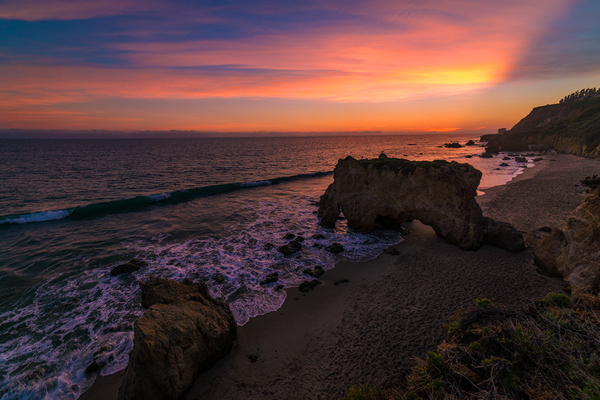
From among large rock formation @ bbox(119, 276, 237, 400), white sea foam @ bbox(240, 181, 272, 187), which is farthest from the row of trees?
large rock formation @ bbox(119, 276, 237, 400)

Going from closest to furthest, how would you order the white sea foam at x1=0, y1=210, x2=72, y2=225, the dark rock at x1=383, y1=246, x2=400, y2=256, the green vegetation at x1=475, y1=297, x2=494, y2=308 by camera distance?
1. the green vegetation at x1=475, y1=297, x2=494, y2=308
2. the dark rock at x1=383, y1=246, x2=400, y2=256
3. the white sea foam at x1=0, y1=210, x2=72, y2=225

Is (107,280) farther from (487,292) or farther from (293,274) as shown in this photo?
(487,292)

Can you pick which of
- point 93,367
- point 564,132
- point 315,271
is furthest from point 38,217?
point 564,132

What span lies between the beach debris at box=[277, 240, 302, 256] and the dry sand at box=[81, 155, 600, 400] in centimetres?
356

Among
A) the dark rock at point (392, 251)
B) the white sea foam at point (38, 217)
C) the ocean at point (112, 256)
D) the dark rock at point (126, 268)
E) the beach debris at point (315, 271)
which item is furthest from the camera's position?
the white sea foam at point (38, 217)

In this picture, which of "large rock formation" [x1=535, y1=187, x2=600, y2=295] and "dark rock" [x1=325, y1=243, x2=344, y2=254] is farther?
"dark rock" [x1=325, y1=243, x2=344, y2=254]

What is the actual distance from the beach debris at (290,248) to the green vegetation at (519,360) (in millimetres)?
10808

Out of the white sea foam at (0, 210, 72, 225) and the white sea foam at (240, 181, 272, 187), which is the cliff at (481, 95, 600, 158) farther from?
the white sea foam at (0, 210, 72, 225)

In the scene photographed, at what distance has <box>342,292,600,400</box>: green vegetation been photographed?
4996mm

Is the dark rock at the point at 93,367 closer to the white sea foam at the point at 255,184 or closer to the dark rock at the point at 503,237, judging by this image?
the dark rock at the point at 503,237

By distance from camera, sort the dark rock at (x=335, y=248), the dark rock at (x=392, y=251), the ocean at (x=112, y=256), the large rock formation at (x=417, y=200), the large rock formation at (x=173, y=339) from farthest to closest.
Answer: the dark rock at (x=335, y=248) → the dark rock at (x=392, y=251) → the large rock formation at (x=417, y=200) → the ocean at (x=112, y=256) → the large rock formation at (x=173, y=339)

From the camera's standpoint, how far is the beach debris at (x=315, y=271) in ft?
47.8

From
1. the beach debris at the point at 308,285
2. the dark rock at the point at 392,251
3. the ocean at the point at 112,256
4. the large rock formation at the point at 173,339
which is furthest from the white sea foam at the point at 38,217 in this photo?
the dark rock at the point at 392,251

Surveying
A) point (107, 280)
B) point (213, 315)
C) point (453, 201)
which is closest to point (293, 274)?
point (213, 315)
